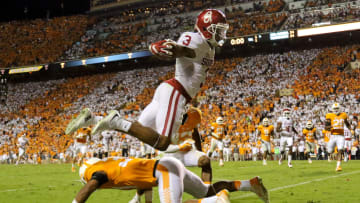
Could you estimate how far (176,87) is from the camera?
225 inches

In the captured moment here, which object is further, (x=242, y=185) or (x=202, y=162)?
(x=202, y=162)

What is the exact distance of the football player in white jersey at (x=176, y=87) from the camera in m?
5.02

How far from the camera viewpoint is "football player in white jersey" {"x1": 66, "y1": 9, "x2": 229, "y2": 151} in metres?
5.02

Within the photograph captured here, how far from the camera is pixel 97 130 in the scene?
4789mm

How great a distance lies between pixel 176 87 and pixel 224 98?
2400 cm

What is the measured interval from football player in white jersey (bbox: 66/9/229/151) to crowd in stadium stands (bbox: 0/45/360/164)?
18185mm

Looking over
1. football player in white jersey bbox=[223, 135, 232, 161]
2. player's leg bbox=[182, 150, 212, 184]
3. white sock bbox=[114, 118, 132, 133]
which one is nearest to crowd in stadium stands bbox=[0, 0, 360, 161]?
football player in white jersey bbox=[223, 135, 232, 161]

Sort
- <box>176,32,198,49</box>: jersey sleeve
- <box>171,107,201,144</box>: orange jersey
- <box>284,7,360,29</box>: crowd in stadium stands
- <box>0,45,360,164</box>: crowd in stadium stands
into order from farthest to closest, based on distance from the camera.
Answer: <box>284,7,360,29</box>: crowd in stadium stands < <box>0,45,360,164</box>: crowd in stadium stands < <box>171,107,201,144</box>: orange jersey < <box>176,32,198,49</box>: jersey sleeve

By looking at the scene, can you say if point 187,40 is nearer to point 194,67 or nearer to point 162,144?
point 194,67

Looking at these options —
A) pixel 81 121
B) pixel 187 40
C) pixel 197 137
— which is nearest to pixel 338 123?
pixel 197 137

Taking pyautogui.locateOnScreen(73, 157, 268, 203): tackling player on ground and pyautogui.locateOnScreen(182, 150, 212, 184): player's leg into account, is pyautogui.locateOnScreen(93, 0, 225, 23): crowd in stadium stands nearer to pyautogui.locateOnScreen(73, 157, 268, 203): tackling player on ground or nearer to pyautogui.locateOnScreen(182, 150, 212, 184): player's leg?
pyautogui.locateOnScreen(182, 150, 212, 184): player's leg

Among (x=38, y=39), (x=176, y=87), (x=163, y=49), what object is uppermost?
(x=38, y=39)

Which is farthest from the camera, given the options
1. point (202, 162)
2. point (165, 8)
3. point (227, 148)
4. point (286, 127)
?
point (165, 8)

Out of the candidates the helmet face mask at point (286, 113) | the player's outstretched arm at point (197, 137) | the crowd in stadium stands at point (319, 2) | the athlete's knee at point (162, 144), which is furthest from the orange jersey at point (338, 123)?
the crowd in stadium stands at point (319, 2)
